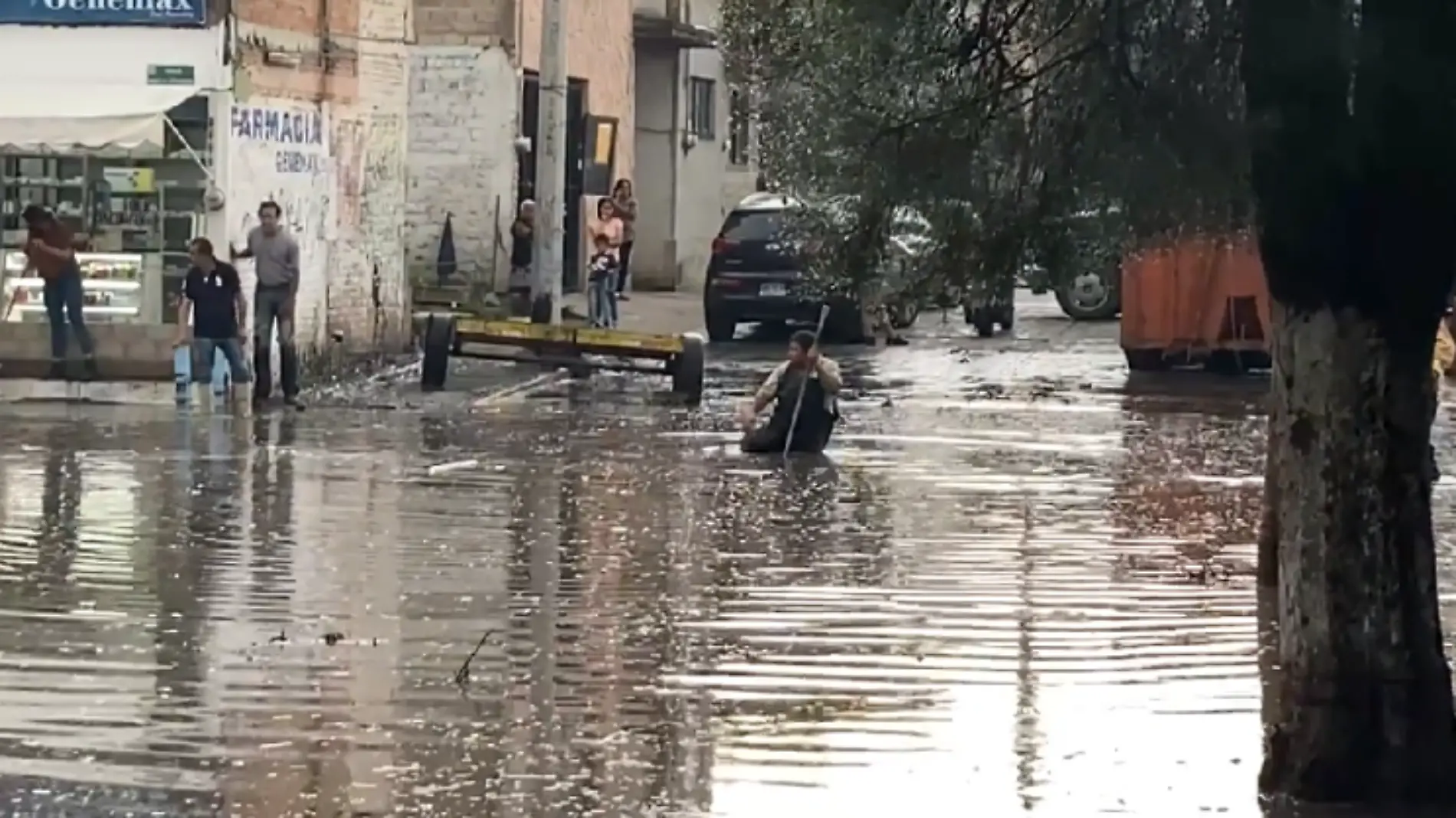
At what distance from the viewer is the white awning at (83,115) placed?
23.2 metres

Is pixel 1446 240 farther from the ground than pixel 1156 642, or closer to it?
farther from the ground

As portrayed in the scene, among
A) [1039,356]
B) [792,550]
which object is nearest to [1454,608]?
[792,550]

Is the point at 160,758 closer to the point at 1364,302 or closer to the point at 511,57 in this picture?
the point at 1364,302

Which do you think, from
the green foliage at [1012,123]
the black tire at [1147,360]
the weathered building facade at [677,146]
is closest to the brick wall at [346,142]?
the black tire at [1147,360]

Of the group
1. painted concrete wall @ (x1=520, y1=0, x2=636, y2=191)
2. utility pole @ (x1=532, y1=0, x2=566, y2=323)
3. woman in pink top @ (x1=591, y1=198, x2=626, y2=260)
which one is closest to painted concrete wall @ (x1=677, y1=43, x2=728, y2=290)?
painted concrete wall @ (x1=520, y1=0, x2=636, y2=191)

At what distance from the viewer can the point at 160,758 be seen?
29.2ft

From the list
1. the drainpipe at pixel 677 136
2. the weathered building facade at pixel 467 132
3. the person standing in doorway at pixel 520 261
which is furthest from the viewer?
the drainpipe at pixel 677 136

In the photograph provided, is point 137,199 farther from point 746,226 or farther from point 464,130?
point 464,130

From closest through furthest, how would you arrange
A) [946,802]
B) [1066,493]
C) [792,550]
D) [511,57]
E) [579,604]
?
[946,802] < [579,604] < [792,550] < [1066,493] < [511,57]

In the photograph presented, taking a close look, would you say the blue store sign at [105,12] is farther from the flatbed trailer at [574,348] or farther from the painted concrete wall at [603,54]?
the painted concrete wall at [603,54]

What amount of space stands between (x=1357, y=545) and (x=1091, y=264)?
1.29 meters

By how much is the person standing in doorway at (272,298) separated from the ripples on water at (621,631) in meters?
3.53

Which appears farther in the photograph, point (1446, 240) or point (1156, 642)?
point (1156, 642)

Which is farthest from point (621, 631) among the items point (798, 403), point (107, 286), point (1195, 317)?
point (1195, 317)
